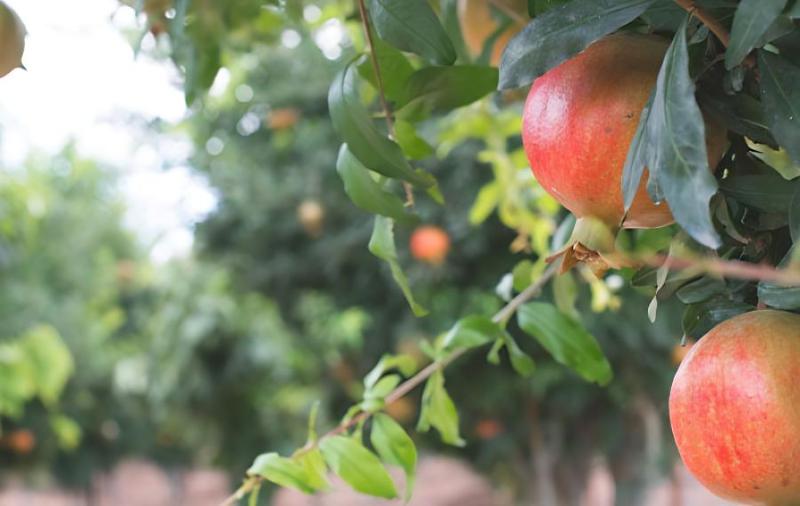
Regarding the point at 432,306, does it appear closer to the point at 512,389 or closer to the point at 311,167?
the point at 512,389

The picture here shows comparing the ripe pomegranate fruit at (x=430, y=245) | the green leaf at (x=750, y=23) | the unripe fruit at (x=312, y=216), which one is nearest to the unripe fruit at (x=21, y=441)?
the unripe fruit at (x=312, y=216)

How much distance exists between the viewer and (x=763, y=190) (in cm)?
29

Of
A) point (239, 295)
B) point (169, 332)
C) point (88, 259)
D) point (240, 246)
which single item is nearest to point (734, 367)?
point (240, 246)

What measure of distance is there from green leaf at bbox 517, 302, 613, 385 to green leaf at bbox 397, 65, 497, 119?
0.16 meters

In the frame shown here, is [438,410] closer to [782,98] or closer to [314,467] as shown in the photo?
[314,467]

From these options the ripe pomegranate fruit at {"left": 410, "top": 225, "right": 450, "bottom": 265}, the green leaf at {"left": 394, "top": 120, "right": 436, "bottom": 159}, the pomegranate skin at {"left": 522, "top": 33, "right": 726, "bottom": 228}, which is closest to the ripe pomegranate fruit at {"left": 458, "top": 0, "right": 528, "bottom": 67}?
the green leaf at {"left": 394, "top": 120, "right": 436, "bottom": 159}

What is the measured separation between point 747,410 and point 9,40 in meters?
0.32

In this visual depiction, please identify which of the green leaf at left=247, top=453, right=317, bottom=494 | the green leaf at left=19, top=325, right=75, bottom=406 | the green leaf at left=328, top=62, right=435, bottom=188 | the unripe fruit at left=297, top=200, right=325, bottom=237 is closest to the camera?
the green leaf at left=328, top=62, right=435, bottom=188

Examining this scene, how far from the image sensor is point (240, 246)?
2457mm

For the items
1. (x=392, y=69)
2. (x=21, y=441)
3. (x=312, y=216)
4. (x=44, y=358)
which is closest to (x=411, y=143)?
(x=392, y=69)

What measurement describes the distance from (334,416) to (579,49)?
8.54ft

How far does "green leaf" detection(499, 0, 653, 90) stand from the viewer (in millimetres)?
288

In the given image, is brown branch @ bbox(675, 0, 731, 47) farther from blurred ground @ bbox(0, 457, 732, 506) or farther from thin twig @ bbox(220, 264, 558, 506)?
blurred ground @ bbox(0, 457, 732, 506)

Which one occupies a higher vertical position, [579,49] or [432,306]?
[579,49]
